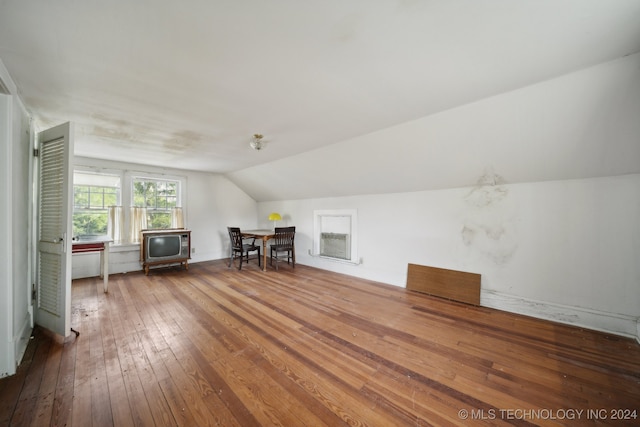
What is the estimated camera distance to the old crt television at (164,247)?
14.8ft

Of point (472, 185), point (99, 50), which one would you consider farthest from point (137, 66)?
point (472, 185)

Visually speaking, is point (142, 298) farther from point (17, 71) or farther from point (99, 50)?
point (99, 50)

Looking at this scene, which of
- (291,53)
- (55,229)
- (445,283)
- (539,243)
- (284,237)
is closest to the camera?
(291,53)

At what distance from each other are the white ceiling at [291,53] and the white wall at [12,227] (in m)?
0.34

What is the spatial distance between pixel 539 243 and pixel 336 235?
3113 millimetres

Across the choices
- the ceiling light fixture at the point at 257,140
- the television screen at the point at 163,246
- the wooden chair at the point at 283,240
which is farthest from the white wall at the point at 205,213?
the ceiling light fixture at the point at 257,140

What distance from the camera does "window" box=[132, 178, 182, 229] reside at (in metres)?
4.91

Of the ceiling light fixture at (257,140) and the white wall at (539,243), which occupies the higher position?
the ceiling light fixture at (257,140)

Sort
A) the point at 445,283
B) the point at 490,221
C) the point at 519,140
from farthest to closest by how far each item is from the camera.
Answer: the point at 445,283
the point at 490,221
the point at 519,140

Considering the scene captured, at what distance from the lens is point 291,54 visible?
152 cm

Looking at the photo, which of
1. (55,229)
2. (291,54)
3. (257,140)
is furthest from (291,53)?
(55,229)

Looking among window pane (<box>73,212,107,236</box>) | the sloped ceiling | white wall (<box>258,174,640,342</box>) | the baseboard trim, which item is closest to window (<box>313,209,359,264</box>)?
white wall (<box>258,174,640,342</box>)

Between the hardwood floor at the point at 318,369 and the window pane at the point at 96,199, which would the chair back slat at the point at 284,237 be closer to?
the hardwood floor at the point at 318,369

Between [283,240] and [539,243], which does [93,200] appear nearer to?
[283,240]
